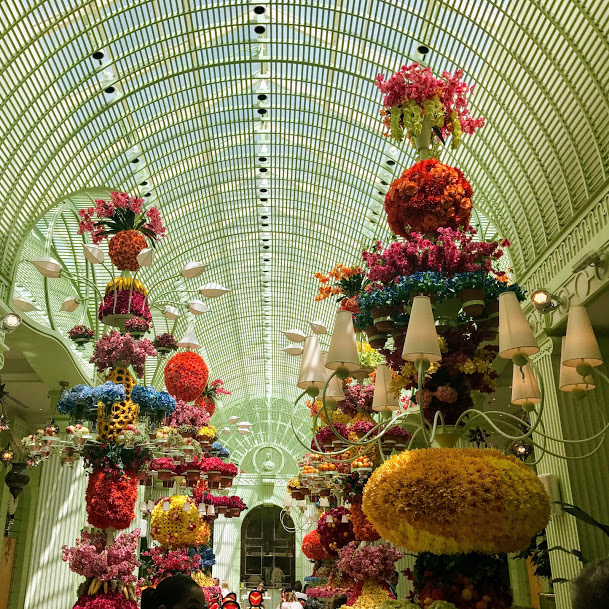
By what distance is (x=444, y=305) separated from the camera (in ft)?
18.9

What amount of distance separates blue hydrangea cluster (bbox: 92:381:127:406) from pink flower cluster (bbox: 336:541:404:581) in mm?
3971

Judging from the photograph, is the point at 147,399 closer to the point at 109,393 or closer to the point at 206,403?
the point at 109,393

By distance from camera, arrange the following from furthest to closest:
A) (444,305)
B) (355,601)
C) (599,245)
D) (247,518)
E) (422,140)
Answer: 1. (247,518)
2. (355,601)
3. (599,245)
4. (422,140)
5. (444,305)

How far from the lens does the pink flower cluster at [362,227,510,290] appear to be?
5750 mm

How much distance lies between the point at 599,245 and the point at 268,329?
26384 millimetres

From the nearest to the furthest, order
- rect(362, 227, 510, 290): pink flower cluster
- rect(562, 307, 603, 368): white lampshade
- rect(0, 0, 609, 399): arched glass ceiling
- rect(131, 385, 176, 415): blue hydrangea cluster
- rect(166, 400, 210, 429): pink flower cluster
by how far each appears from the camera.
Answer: rect(562, 307, 603, 368): white lampshade → rect(362, 227, 510, 290): pink flower cluster → rect(131, 385, 176, 415): blue hydrangea cluster → rect(0, 0, 609, 399): arched glass ceiling → rect(166, 400, 210, 429): pink flower cluster

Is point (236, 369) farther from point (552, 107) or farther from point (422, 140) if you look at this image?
point (422, 140)

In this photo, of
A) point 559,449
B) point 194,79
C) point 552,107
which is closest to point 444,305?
point 559,449

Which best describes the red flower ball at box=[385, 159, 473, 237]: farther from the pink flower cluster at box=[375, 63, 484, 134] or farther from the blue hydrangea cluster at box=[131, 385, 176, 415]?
the blue hydrangea cluster at box=[131, 385, 176, 415]

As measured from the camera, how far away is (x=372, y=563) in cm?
997

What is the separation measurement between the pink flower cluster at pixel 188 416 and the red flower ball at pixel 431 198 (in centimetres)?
876

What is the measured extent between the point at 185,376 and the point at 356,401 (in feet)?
13.4

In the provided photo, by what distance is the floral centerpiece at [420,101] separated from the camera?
6.50 m

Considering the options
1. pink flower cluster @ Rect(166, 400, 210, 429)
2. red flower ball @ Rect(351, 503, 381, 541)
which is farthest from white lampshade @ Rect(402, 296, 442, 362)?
pink flower cluster @ Rect(166, 400, 210, 429)
